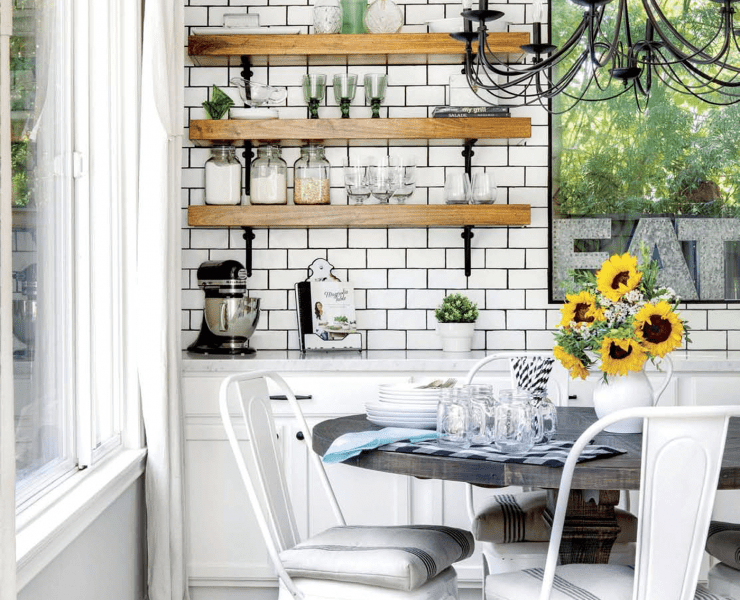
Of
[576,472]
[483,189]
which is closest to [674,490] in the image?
[576,472]

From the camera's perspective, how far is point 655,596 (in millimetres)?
1676

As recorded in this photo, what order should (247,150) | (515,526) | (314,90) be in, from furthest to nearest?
1. (247,150)
2. (314,90)
3. (515,526)

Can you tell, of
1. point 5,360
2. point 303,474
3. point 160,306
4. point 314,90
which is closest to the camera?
point 5,360

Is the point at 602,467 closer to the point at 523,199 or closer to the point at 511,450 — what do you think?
the point at 511,450

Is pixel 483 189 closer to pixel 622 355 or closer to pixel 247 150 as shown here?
pixel 247 150

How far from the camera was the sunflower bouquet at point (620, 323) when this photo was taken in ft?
6.98

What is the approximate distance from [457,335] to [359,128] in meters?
0.91

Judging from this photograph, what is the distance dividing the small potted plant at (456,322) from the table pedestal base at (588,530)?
147 centimetres

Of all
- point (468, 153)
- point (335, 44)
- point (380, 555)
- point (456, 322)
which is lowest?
point (380, 555)

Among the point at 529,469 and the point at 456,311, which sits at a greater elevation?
the point at 456,311

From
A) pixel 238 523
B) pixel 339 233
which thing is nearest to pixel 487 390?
pixel 238 523

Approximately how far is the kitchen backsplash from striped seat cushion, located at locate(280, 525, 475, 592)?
165 cm

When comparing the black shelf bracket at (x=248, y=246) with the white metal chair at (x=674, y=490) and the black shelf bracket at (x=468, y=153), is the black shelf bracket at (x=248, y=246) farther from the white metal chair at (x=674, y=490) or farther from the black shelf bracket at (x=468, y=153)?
the white metal chair at (x=674, y=490)

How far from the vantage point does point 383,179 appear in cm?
351
